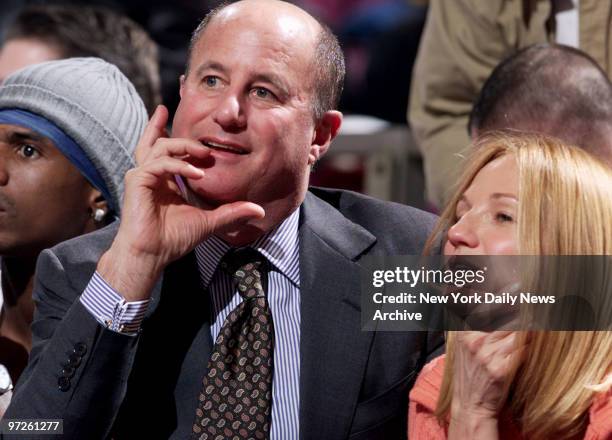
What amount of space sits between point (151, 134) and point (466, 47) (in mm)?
1309

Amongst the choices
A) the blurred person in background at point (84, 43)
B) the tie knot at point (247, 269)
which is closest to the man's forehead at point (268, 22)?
the tie knot at point (247, 269)

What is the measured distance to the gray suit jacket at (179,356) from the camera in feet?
5.93

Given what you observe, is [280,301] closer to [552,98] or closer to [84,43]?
[552,98]

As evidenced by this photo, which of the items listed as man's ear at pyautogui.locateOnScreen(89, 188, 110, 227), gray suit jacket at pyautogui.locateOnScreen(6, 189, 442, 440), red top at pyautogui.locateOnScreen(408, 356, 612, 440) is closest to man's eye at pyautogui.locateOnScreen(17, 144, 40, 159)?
man's ear at pyautogui.locateOnScreen(89, 188, 110, 227)

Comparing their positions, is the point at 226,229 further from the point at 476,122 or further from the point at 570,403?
the point at 476,122

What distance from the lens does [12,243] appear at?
226cm

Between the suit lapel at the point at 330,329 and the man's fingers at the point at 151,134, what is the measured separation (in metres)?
0.32

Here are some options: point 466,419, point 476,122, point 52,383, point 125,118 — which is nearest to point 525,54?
point 476,122

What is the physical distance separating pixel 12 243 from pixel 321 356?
28.7 inches

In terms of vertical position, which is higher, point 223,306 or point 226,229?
point 226,229

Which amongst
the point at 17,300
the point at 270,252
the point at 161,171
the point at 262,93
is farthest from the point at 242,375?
the point at 17,300

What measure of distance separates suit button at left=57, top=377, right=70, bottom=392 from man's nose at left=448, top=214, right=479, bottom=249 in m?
0.66

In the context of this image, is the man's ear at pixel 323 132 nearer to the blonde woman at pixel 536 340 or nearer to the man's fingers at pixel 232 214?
the man's fingers at pixel 232 214

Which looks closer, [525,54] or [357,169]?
[525,54]
